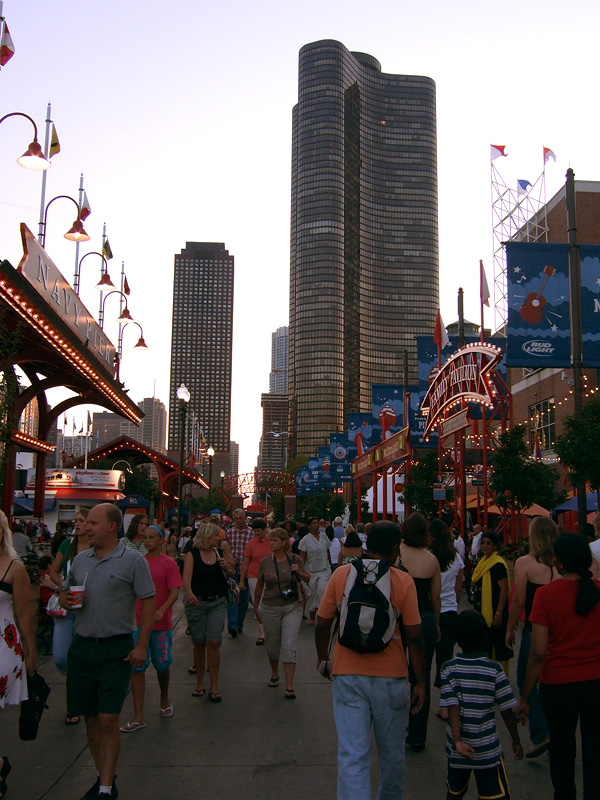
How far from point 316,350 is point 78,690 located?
170m

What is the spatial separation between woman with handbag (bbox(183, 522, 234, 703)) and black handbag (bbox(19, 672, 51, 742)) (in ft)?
10.2

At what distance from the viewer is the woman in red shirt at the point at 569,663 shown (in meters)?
4.06

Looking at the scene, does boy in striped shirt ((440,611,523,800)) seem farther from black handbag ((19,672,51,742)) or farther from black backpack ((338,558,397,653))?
black handbag ((19,672,51,742))

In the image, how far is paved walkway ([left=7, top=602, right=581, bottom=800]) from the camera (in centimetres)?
516

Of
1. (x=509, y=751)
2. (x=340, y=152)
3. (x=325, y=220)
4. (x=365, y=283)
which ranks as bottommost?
(x=509, y=751)

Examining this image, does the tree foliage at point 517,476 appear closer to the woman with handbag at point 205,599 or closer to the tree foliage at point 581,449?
the tree foliage at point 581,449

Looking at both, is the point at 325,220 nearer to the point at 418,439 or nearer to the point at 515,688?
the point at 418,439

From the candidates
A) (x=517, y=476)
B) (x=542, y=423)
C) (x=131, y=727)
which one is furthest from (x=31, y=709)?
Answer: (x=542, y=423)

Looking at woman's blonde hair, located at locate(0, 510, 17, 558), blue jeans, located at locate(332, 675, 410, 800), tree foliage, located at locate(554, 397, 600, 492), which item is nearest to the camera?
blue jeans, located at locate(332, 675, 410, 800)

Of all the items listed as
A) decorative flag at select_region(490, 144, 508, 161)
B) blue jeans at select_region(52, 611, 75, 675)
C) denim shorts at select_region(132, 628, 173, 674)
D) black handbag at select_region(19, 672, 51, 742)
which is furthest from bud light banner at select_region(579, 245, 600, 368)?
decorative flag at select_region(490, 144, 508, 161)

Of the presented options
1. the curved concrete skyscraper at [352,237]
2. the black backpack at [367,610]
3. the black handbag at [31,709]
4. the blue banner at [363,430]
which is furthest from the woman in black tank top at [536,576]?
the curved concrete skyscraper at [352,237]

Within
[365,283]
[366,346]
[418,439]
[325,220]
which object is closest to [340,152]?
[325,220]

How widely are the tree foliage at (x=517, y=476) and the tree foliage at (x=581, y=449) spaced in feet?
25.4

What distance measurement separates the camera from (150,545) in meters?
7.44
